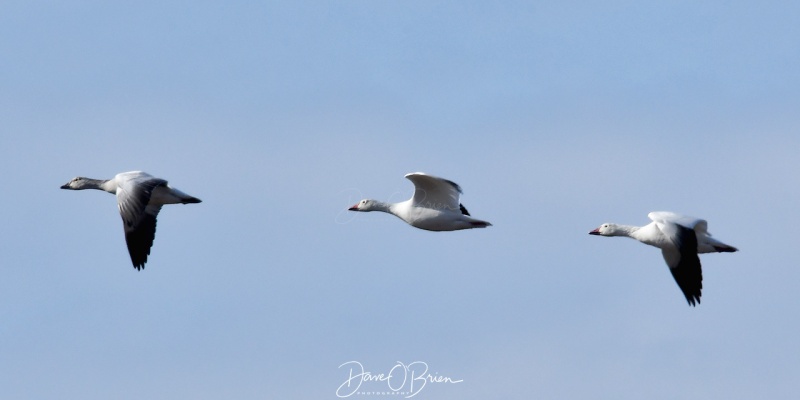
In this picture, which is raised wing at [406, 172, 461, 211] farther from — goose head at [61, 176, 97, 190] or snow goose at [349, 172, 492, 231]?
goose head at [61, 176, 97, 190]

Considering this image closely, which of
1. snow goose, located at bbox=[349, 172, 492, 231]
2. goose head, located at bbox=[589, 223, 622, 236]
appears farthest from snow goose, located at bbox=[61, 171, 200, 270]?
goose head, located at bbox=[589, 223, 622, 236]

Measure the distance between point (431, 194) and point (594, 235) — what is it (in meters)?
2.92

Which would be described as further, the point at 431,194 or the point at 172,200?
the point at 172,200

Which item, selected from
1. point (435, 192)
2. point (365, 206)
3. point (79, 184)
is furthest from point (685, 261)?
point (79, 184)

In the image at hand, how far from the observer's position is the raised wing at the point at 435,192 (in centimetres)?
2553

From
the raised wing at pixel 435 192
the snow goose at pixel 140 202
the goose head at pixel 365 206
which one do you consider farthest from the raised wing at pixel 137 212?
the raised wing at pixel 435 192

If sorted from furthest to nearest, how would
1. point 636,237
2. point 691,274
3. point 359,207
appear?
1. point 359,207
2. point 636,237
3. point 691,274

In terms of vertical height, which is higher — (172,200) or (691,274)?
(172,200)

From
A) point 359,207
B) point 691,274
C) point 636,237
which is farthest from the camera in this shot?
point 359,207

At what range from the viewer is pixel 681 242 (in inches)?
973

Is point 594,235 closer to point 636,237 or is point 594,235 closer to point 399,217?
point 636,237

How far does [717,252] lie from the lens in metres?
26.2

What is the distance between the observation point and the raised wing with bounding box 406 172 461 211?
25.5 metres

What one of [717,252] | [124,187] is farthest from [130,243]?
[717,252]
